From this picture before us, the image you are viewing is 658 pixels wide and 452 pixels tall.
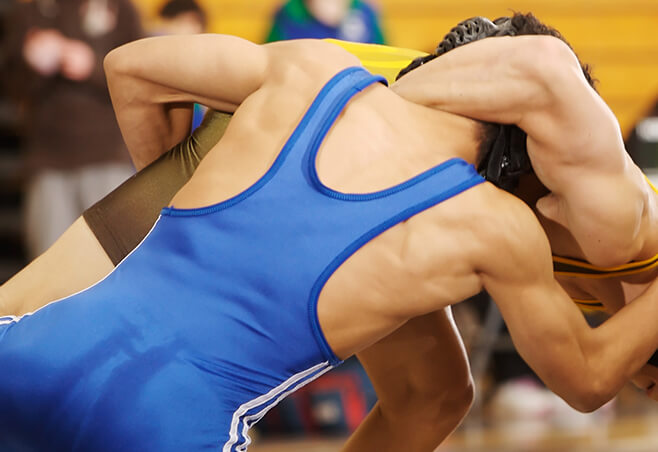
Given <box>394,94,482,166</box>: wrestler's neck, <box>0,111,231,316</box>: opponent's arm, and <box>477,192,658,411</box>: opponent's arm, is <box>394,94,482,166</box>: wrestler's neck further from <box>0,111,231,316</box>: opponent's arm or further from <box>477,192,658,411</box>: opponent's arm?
<box>0,111,231,316</box>: opponent's arm

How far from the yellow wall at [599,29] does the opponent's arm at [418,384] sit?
148 inches

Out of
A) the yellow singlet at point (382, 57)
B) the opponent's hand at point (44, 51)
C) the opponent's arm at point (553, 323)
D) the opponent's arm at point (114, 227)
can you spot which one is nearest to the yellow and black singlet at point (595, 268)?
the opponent's arm at point (553, 323)

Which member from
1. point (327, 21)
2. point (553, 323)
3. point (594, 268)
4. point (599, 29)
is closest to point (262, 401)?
point (553, 323)

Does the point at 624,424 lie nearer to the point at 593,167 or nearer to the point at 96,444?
the point at 593,167

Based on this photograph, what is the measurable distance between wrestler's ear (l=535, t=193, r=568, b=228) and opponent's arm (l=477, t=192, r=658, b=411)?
0.55ft

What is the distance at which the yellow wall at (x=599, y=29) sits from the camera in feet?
19.2

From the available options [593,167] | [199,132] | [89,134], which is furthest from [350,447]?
[89,134]

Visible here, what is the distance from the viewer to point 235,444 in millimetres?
1774

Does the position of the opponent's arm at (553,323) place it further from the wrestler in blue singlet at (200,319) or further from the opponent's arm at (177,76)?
the opponent's arm at (177,76)

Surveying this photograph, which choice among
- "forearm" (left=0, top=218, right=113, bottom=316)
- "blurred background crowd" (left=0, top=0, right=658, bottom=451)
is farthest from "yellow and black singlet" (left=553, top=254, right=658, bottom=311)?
"blurred background crowd" (left=0, top=0, right=658, bottom=451)

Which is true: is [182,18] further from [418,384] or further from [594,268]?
[594,268]

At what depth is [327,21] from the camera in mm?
4500

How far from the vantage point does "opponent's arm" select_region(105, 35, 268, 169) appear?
178cm

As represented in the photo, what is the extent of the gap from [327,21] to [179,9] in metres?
0.66
